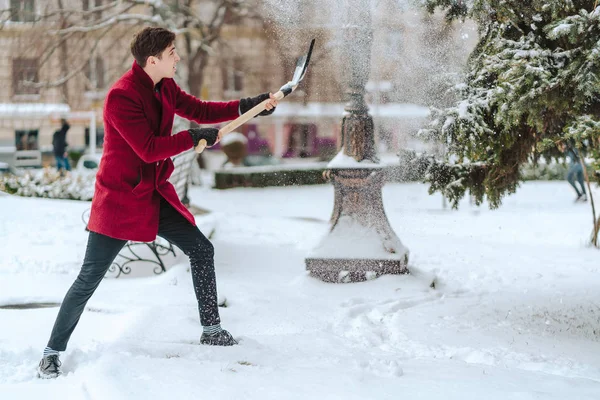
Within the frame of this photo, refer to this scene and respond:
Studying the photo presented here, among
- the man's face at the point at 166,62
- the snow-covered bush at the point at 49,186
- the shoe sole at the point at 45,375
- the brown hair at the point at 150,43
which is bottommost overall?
the snow-covered bush at the point at 49,186

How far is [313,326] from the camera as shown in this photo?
4617 mm

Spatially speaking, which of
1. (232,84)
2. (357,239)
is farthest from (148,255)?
(232,84)

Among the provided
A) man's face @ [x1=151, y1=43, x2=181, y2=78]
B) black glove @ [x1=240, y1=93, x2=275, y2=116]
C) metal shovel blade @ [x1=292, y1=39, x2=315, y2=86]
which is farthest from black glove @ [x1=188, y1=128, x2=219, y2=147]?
metal shovel blade @ [x1=292, y1=39, x2=315, y2=86]

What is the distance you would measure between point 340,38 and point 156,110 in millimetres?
3129

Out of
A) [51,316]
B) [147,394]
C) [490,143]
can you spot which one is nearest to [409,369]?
[147,394]

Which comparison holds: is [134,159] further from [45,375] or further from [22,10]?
[22,10]

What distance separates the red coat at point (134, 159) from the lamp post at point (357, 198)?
251cm

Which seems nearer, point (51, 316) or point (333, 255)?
point (51, 316)

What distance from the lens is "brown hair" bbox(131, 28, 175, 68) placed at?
3594mm

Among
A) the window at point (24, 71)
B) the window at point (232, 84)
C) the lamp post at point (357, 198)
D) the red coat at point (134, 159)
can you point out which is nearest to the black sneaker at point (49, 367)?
the red coat at point (134, 159)

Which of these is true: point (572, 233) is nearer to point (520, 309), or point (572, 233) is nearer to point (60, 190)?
point (520, 309)

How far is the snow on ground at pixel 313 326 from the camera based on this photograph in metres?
3.29

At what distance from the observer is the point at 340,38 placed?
21.2ft

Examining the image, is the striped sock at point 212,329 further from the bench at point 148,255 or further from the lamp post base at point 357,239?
the bench at point 148,255
